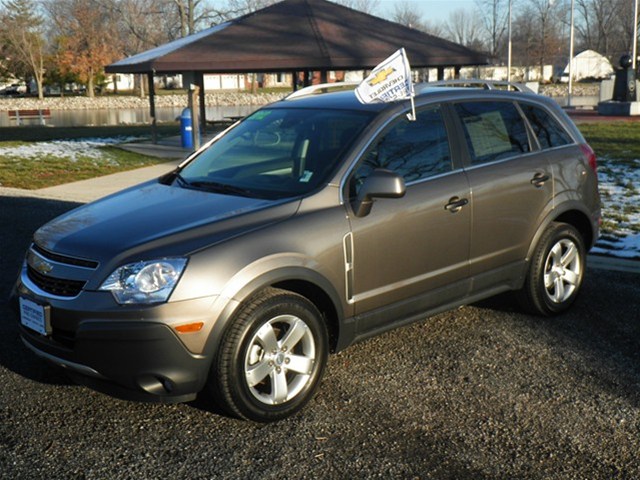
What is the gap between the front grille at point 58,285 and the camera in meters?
4.11

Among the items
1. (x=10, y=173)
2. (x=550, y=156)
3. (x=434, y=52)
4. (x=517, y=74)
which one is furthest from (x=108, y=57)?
(x=550, y=156)

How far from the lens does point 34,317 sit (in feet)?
14.1

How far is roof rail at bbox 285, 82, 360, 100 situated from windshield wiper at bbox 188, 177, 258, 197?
120 cm

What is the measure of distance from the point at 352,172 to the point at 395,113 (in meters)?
0.61

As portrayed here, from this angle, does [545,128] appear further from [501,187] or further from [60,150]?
[60,150]

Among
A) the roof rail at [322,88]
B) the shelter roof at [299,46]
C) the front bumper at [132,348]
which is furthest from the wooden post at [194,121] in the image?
the front bumper at [132,348]

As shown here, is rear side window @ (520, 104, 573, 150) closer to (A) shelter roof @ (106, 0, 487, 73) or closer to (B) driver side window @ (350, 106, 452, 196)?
(B) driver side window @ (350, 106, 452, 196)

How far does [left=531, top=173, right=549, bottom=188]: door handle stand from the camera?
18.9 feet

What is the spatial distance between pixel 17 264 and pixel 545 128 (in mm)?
5079

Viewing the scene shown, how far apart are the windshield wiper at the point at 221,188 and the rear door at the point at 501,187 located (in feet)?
5.13

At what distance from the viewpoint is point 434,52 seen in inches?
935

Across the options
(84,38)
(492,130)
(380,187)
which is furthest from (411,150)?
(84,38)

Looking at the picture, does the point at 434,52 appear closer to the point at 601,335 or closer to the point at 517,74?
the point at 601,335

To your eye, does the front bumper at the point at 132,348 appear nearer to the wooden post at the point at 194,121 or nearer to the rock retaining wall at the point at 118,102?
the wooden post at the point at 194,121
